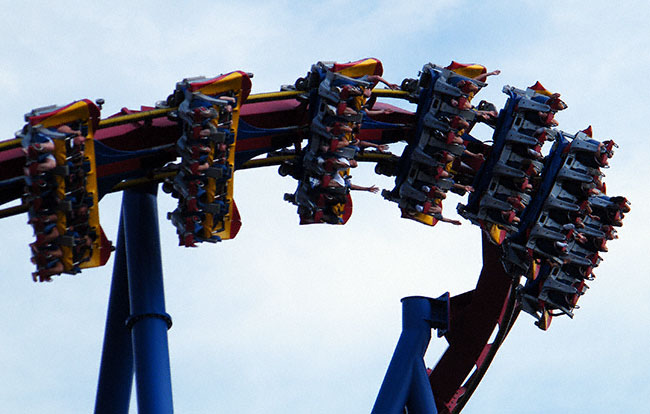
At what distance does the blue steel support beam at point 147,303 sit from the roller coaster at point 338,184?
0.02 m

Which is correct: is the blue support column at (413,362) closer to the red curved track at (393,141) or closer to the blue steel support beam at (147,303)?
the red curved track at (393,141)

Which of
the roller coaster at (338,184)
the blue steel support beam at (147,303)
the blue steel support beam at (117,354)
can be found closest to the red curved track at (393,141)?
the roller coaster at (338,184)

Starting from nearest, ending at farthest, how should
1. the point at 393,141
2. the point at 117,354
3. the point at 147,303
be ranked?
the point at 147,303 < the point at 117,354 < the point at 393,141

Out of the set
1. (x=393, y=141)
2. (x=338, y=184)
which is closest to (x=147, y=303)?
(x=338, y=184)

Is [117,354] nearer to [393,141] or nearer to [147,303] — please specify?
[147,303]

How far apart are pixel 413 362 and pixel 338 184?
10.0ft

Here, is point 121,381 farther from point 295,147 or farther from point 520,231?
point 520,231

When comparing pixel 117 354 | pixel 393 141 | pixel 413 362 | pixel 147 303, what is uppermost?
pixel 393 141

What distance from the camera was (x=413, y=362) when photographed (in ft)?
55.9

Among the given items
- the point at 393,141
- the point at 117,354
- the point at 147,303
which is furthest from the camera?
the point at 393,141

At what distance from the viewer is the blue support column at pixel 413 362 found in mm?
16688

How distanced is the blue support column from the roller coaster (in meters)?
0.02

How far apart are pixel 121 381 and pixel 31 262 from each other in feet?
7.03

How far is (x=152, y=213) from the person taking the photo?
48.4 ft
